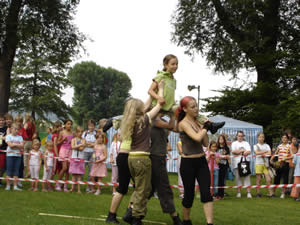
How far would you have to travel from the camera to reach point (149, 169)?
5.95m

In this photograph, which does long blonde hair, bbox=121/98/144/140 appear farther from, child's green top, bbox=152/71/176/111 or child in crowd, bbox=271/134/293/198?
child in crowd, bbox=271/134/293/198

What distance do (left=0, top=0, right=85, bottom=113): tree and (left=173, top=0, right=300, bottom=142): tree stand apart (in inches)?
294

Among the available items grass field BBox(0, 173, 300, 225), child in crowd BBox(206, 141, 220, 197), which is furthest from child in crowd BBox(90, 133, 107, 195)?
child in crowd BBox(206, 141, 220, 197)

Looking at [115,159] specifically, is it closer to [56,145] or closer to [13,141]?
[56,145]

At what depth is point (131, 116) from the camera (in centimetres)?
579

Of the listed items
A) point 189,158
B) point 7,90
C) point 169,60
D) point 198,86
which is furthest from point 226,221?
point 198,86

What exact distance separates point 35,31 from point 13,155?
10.2 meters

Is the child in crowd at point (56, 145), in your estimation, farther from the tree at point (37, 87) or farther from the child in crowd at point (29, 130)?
the tree at point (37, 87)

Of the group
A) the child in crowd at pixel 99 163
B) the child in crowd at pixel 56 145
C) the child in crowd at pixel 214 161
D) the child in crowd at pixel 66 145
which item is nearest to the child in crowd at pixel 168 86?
the child in crowd at pixel 214 161

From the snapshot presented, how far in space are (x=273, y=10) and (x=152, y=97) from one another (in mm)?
21225

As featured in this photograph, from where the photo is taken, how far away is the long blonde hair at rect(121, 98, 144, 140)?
577cm

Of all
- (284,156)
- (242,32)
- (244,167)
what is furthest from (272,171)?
(242,32)

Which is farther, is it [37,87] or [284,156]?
[37,87]

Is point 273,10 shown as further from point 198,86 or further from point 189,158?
point 189,158
